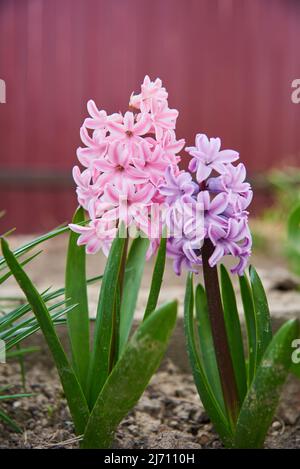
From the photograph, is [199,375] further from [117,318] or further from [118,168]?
[118,168]

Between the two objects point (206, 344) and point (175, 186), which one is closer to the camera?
point (175, 186)

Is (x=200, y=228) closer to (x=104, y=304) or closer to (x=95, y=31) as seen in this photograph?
(x=104, y=304)

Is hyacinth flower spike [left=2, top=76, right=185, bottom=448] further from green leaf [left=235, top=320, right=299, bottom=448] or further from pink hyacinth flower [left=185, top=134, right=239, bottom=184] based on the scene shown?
green leaf [left=235, top=320, right=299, bottom=448]

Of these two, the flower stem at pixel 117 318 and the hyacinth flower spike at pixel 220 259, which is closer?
the hyacinth flower spike at pixel 220 259

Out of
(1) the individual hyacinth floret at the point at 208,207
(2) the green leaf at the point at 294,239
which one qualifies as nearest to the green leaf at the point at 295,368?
(1) the individual hyacinth floret at the point at 208,207

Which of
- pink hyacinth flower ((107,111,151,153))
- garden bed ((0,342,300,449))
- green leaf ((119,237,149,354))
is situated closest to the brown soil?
garden bed ((0,342,300,449))

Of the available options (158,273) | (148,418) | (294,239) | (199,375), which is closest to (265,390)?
(199,375)

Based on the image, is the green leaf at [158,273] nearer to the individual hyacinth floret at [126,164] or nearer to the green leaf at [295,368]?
the individual hyacinth floret at [126,164]
